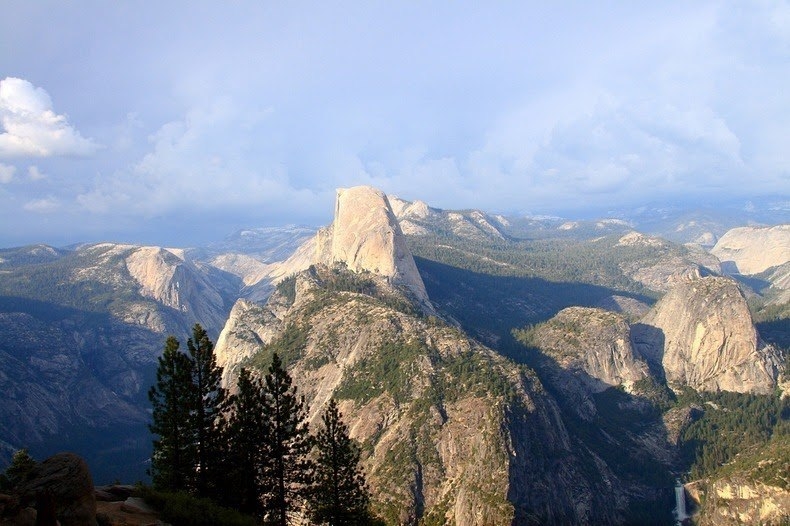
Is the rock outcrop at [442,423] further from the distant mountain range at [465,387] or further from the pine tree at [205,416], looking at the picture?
the pine tree at [205,416]

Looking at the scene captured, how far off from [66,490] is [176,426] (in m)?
17.5

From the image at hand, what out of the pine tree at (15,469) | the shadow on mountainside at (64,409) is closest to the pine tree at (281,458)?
the pine tree at (15,469)

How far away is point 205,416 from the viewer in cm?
4184

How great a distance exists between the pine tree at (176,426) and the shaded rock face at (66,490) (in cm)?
1559

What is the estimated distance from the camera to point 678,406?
135375mm

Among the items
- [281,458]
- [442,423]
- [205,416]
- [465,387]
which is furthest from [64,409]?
[281,458]

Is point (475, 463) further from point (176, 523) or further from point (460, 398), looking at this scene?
point (176, 523)

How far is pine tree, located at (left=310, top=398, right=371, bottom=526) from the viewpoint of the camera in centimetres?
4703

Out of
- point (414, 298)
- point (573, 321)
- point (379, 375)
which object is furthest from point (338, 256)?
point (379, 375)

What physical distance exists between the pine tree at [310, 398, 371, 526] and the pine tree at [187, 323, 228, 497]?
8925 millimetres

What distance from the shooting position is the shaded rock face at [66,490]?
916 inches

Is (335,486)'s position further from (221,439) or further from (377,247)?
(377,247)

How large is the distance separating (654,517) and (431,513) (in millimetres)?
50150

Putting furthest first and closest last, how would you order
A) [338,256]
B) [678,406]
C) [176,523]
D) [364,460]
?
[338,256] < [678,406] < [364,460] < [176,523]
